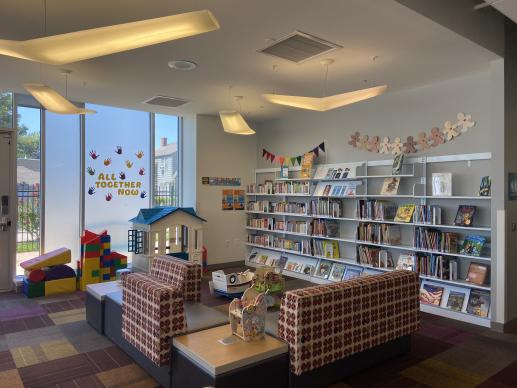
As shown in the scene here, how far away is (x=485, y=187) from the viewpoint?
4.62 m

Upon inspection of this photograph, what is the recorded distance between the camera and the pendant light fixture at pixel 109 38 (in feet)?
7.52

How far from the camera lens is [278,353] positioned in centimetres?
277

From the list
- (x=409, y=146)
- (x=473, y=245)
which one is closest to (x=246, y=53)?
(x=409, y=146)

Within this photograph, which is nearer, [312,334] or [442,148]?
[312,334]

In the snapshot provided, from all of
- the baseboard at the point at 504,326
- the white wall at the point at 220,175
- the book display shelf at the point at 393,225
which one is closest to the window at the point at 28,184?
the white wall at the point at 220,175

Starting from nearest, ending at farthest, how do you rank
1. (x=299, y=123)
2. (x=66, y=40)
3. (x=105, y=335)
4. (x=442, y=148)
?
(x=66, y=40)
(x=105, y=335)
(x=442, y=148)
(x=299, y=123)

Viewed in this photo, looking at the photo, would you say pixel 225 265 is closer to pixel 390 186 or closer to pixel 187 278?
pixel 390 186

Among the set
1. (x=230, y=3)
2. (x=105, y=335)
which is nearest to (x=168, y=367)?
(x=105, y=335)

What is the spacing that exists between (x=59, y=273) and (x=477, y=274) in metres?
5.70

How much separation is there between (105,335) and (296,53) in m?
3.58

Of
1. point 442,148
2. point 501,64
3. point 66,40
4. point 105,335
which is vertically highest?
point 501,64

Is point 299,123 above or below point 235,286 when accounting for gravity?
above

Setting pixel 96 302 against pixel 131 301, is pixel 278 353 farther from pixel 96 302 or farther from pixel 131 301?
pixel 96 302

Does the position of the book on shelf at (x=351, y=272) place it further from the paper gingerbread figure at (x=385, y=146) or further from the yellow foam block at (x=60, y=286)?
the yellow foam block at (x=60, y=286)
